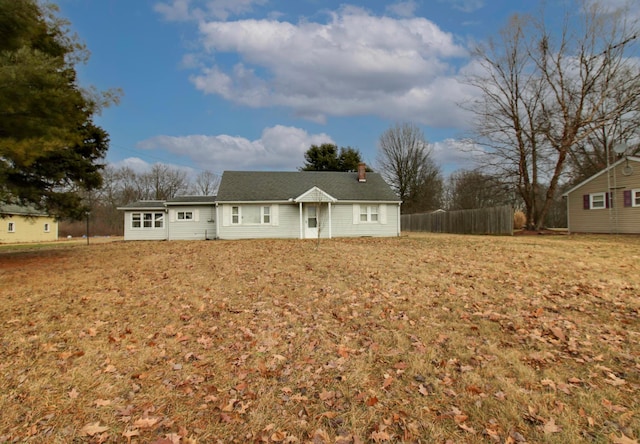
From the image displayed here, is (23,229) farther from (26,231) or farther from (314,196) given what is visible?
(314,196)

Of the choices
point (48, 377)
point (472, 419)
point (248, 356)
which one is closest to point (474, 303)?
point (472, 419)

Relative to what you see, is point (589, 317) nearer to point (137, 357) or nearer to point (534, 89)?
point (137, 357)

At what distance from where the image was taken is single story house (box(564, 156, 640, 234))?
63.8ft

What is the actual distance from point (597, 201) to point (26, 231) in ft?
148

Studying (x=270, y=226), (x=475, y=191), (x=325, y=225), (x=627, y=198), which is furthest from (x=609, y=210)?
(x=270, y=226)

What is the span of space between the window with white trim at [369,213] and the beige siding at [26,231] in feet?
86.5

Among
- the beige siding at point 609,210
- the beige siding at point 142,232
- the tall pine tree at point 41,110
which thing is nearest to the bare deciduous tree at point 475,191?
the beige siding at point 609,210

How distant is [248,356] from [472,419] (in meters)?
2.57

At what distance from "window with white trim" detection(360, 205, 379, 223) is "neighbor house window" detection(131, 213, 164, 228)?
46.7 ft

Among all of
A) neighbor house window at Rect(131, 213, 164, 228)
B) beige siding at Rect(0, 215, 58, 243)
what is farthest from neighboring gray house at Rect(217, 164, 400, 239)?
beige siding at Rect(0, 215, 58, 243)

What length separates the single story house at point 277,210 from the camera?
21.4m

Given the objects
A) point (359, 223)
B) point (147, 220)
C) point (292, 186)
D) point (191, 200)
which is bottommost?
point (359, 223)

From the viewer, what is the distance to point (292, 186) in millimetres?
23047

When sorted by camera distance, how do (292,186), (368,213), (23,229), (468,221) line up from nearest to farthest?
(368,213) < (292,186) < (468,221) < (23,229)
